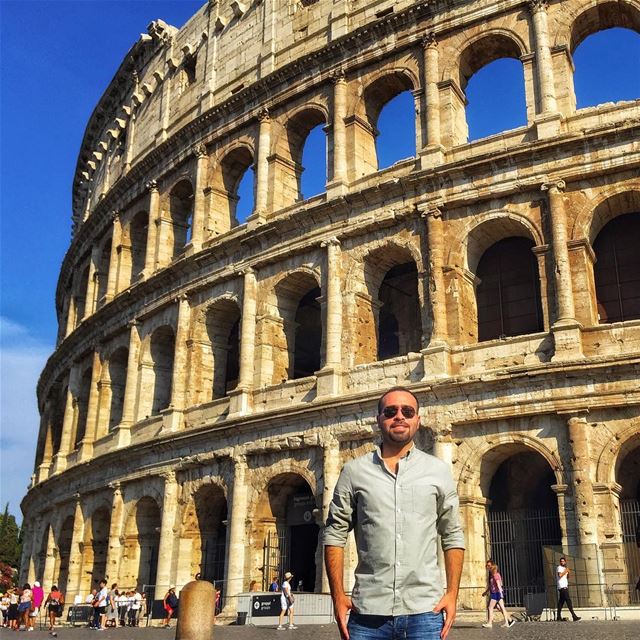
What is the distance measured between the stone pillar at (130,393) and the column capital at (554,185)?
507 inches

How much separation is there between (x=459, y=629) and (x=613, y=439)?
176 inches

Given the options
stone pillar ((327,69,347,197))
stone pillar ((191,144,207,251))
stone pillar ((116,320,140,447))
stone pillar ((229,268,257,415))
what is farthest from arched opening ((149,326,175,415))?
stone pillar ((327,69,347,197))

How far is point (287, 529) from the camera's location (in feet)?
60.1

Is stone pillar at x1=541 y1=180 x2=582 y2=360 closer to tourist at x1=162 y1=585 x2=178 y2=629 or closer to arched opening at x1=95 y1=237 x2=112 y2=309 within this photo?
tourist at x1=162 y1=585 x2=178 y2=629

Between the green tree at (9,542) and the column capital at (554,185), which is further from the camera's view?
the green tree at (9,542)

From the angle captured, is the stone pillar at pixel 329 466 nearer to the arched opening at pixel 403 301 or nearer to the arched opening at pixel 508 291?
the arched opening at pixel 403 301

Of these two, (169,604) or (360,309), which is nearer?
(360,309)

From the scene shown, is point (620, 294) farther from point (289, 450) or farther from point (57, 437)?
point (57, 437)

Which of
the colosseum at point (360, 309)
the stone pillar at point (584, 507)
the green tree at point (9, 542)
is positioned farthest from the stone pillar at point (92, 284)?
the green tree at point (9, 542)

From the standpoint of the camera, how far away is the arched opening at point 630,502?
1410 cm

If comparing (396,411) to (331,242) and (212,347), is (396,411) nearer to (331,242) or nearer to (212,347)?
(331,242)

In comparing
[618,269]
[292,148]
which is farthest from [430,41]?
[618,269]

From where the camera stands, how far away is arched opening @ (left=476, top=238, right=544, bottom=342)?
671 inches

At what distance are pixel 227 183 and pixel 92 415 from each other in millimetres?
8506
